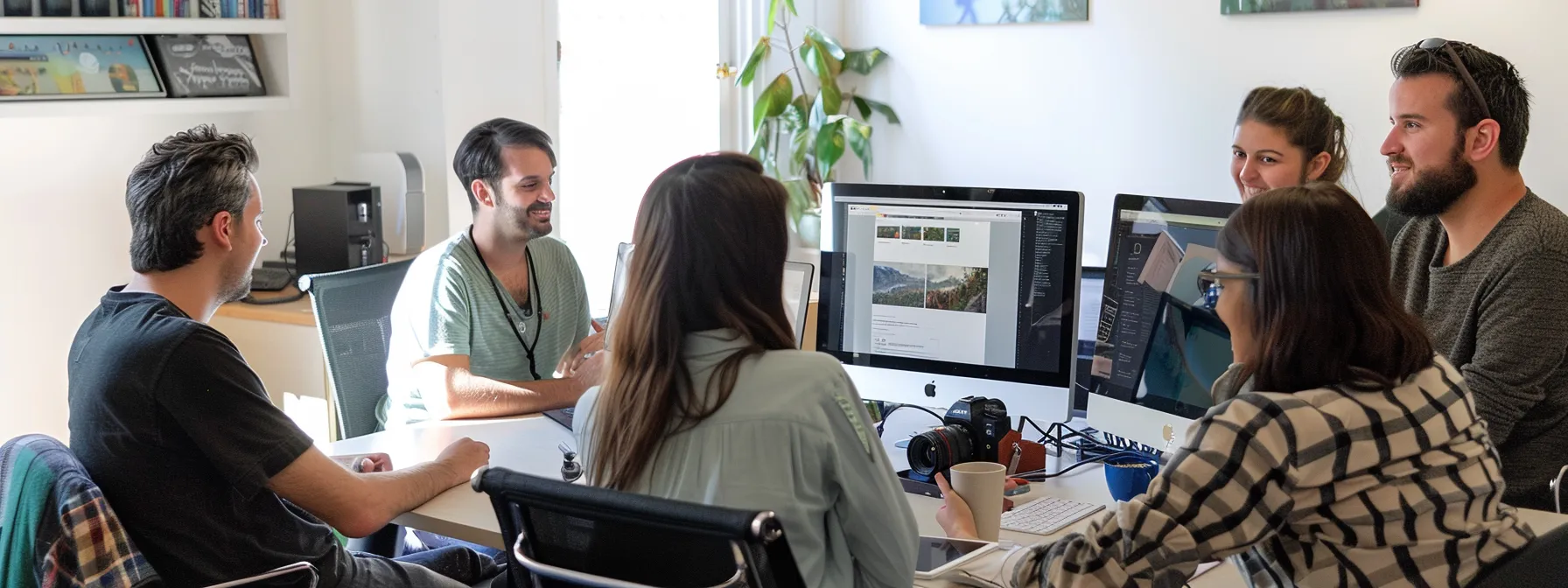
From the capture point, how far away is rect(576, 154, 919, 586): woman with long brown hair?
146cm

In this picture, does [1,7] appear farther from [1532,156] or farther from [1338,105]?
[1532,156]

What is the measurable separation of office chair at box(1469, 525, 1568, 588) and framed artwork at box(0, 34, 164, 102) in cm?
328

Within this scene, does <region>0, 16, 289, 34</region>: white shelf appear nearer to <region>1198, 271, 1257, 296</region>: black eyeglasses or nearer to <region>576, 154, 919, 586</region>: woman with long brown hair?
<region>576, 154, 919, 586</region>: woman with long brown hair

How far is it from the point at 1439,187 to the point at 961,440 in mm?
953

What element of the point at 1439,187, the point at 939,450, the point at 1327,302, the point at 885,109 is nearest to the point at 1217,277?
the point at 1327,302

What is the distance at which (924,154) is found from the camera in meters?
5.05

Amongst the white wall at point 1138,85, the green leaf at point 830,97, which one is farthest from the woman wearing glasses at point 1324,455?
the green leaf at point 830,97

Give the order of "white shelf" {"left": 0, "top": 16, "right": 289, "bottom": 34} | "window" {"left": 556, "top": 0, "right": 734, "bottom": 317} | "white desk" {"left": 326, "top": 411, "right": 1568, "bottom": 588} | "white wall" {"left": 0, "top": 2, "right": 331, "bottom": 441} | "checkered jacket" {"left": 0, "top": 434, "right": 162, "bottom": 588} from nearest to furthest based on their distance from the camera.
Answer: "checkered jacket" {"left": 0, "top": 434, "right": 162, "bottom": 588}, "white desk" {"left": 326, "top": 411, "right": 1568, "bottom": 588}, "white shelf" {"left": 0, "top": 16, "right": 289, "bottom": 34}, "white wall" {"left": 0, "top": 2, "right": 331, "bottom": 441}, "window" {"left": 556, "top": 0, "right": 734, "bottom": 317}

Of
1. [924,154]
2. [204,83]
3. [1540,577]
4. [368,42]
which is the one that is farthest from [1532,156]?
[204,83]

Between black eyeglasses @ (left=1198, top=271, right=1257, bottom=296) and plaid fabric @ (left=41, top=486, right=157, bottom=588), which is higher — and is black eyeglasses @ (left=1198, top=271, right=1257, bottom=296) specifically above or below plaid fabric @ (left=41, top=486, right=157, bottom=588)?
above

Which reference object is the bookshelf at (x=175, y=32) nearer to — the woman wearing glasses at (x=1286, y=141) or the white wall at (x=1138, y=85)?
the white wall at (x=1138, y=85)

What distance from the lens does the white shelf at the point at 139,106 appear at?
3.15 metres

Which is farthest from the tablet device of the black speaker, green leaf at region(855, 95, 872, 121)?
green leaf at region(855, 95, 872, 121)

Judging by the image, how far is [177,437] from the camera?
1.73m
